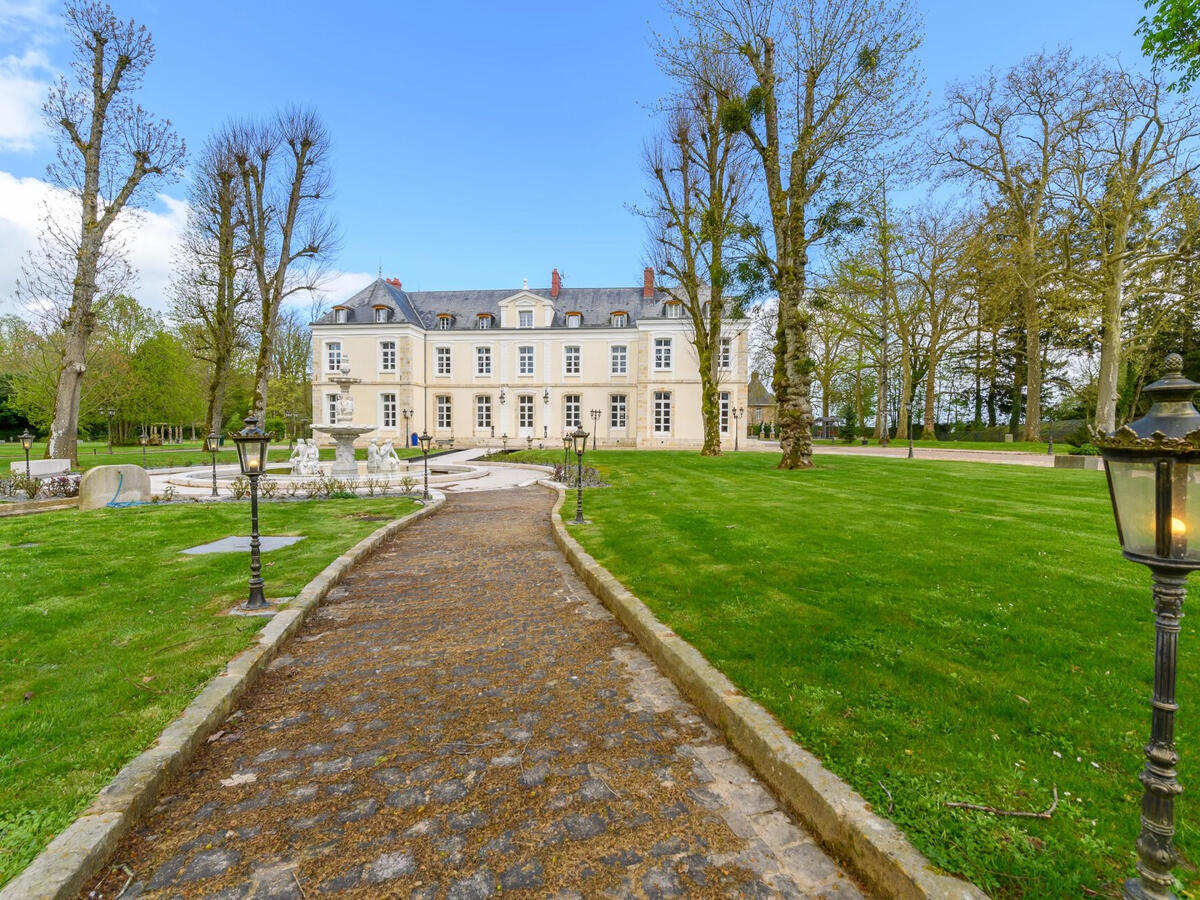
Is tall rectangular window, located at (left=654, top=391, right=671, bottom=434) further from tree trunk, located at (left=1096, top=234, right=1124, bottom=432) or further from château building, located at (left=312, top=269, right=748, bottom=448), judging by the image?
tree trunk, located at (left=1096, top=234, right=1124, bottom=432)

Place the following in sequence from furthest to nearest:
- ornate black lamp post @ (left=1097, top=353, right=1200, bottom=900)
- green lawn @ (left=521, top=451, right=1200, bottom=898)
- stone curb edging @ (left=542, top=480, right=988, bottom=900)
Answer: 1. green lawn @ (left=521, top=451, right=1200, bottom=898)
2. stone curb edging @ (left=542, top=480, right=988, bottom=900)
3. ornate black lamp post @ (left=1097, top=353, right=1200, bottom=900)

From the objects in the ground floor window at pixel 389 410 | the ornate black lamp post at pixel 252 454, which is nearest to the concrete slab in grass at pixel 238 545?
the ornate black lamp post at pixel 252 454

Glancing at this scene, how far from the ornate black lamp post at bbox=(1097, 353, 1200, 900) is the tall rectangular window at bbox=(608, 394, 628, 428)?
3407 centimetres

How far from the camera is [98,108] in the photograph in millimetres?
14633

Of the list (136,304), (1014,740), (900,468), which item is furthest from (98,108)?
(136,304)

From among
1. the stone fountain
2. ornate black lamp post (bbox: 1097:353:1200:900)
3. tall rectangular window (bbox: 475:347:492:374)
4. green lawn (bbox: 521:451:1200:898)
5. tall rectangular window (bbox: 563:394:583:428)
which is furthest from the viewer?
tall rectangular window (bbox: 475:347:492:374)

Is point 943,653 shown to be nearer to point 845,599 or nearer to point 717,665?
point 845,599

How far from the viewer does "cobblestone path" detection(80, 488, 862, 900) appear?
2.03 m

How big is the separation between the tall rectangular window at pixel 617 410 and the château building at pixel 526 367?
0.07m

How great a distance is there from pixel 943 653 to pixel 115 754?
4525 millimetres

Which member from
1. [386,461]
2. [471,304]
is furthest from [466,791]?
[471,304]

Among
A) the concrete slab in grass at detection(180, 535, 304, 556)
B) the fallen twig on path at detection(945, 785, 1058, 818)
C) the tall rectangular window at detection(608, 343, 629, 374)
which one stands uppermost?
the tall rectangular window at detection(608, 343, 629, 374)

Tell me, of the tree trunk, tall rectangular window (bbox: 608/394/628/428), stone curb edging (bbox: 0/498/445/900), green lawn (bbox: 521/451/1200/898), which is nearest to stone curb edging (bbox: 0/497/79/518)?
stone curb edging (bbox: 0/498/445/900)

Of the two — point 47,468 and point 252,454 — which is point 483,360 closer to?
point 47,468
